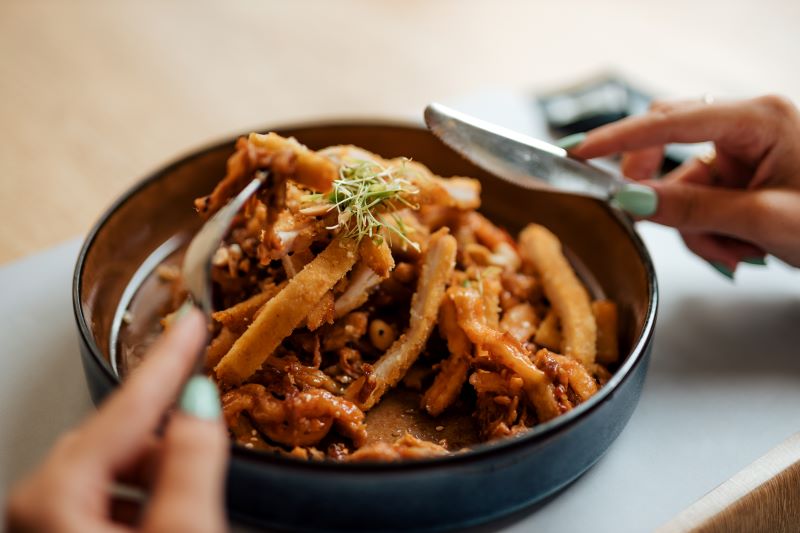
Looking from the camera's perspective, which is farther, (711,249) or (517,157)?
(711,249)

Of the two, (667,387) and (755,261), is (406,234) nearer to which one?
(667,387)

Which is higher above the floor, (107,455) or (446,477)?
(107,455)

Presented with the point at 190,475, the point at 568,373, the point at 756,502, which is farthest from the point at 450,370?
the point at 190,475

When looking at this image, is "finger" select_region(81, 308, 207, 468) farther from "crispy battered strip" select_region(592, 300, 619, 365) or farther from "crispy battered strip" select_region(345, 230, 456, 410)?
"crispy battered strip" select_region(592, 300, 619, 365)

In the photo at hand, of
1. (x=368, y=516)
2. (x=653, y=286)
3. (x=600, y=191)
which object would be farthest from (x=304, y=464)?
(x=600, y=191)

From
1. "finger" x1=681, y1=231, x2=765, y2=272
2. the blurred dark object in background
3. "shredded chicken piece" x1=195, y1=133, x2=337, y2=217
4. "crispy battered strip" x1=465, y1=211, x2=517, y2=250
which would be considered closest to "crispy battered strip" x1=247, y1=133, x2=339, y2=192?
"shredded chicken piece" x1=195, y1=133, x2=337, y2=217

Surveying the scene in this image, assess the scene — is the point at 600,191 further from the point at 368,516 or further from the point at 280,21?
the point at 280,21
